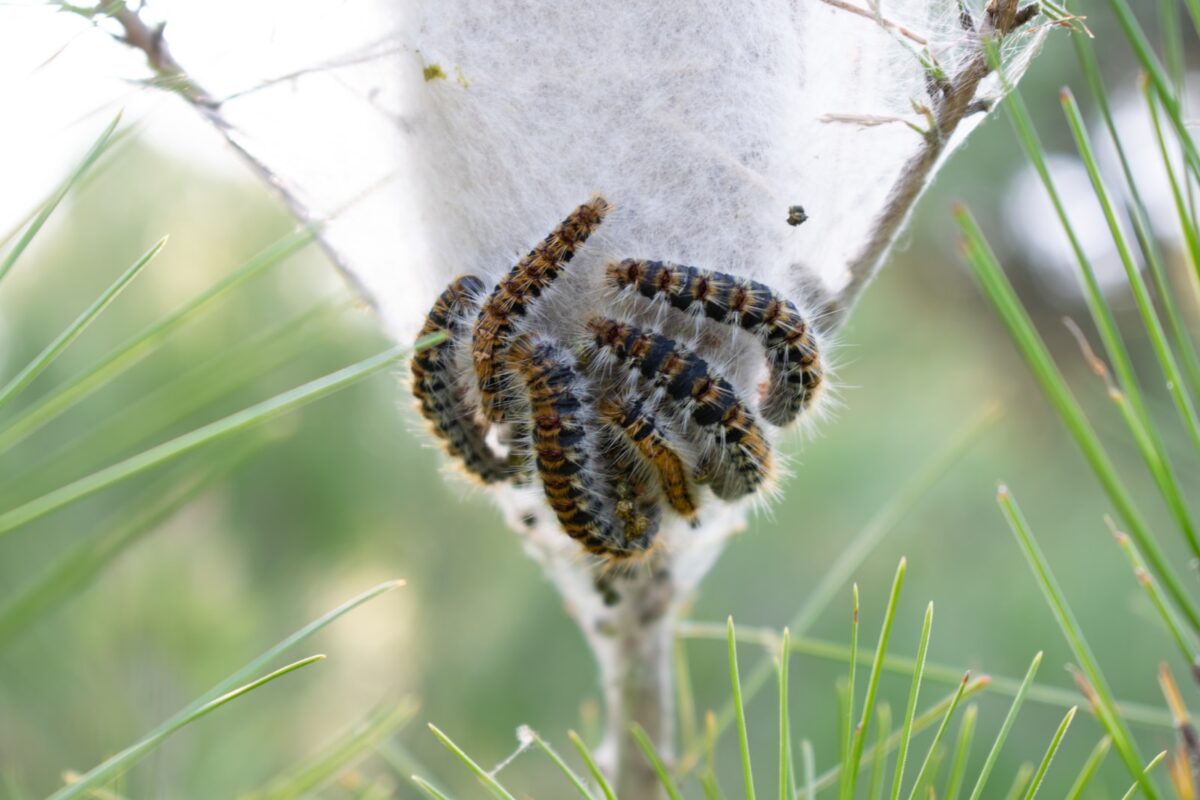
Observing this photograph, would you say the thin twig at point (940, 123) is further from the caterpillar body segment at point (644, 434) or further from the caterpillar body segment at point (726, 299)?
the caterpillar body segment at point (644, 434)

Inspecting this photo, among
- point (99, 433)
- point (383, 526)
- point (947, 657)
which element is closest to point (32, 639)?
point (383, 526)

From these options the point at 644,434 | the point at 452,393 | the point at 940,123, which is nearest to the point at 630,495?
the point at 644,434

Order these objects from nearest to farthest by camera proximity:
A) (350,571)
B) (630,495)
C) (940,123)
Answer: (940,123), (630,495), (350,571)

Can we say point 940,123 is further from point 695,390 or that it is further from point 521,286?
point 521,286

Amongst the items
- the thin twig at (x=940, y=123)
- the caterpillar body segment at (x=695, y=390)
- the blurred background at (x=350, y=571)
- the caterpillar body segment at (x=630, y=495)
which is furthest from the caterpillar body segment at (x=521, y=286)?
the blurred background at (x=350, y=571)

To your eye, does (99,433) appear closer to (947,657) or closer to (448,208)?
(448,208)

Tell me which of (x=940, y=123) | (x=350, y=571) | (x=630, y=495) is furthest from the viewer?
(x=350, y=571)
